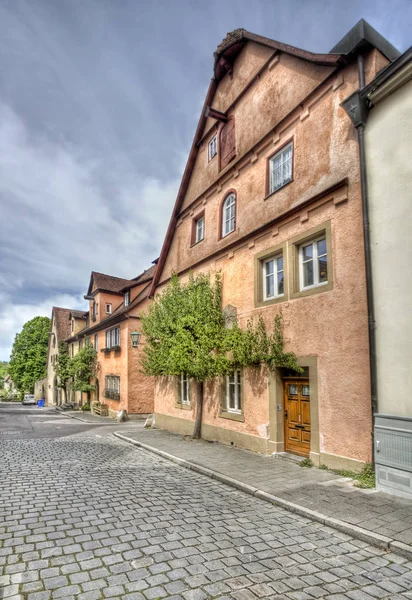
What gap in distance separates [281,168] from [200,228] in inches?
201

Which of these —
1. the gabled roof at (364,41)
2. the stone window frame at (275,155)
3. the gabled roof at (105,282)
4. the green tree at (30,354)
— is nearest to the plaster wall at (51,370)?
the green tree at (30,354)

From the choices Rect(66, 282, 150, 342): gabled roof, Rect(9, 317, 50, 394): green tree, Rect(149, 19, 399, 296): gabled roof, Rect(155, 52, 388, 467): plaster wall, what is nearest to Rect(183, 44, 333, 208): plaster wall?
Rect(155, 52, 388, 467): plaster wall

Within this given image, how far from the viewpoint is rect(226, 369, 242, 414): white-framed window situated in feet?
39.4

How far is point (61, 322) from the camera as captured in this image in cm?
4356

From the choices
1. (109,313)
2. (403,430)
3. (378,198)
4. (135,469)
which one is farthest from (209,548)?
(109,313)

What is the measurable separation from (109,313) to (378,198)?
82.1 feet

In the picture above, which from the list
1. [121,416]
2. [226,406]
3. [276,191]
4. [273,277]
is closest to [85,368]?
[121,416]

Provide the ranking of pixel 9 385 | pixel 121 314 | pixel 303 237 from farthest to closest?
pixel 9 385
pixel 121 314
pixel 303 237

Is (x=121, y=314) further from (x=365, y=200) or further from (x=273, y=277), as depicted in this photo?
(x=365, y=200)

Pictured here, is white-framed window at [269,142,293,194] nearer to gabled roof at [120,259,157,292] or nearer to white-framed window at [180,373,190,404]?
white-framed window at [180,373,190,404]

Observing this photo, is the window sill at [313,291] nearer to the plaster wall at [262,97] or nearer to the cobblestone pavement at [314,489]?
the cobblestone pavement at [314,489]

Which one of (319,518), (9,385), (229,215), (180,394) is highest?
(229,215)

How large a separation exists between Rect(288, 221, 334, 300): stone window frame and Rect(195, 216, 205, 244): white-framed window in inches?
220

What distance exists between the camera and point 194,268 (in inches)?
595
